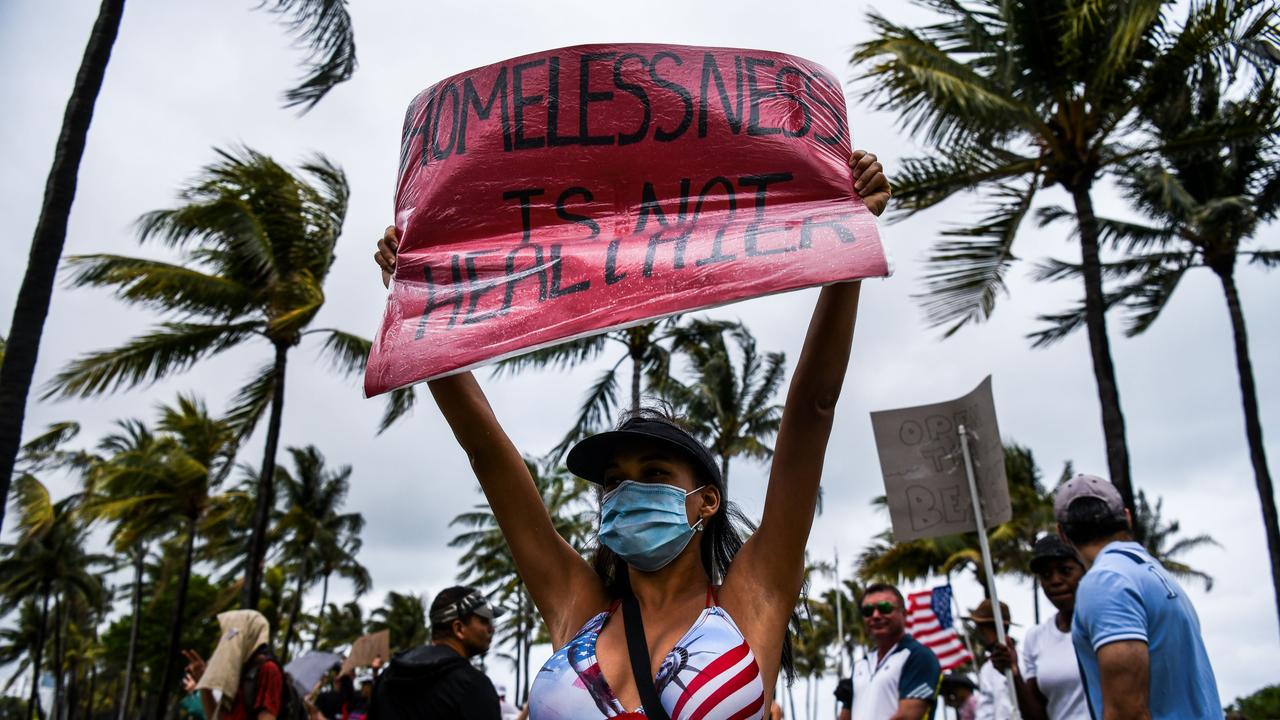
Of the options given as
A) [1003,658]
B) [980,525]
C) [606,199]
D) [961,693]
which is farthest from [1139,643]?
[961,693]

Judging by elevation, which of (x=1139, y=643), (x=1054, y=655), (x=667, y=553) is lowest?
(x=1139, y=643)

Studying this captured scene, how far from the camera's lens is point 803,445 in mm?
2254

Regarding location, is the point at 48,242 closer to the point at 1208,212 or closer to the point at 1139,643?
the point at 1139,643

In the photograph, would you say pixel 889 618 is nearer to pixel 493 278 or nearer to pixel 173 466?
pixel 493 278

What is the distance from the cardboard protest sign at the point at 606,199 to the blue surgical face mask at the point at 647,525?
0.53 meters

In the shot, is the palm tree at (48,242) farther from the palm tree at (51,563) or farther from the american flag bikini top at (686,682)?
the palm tree at (51,563)

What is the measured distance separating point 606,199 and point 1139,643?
2.25 m

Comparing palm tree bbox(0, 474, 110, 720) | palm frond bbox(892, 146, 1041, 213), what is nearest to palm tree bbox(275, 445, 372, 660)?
palm tree bbox(0, 474, 110, 720)

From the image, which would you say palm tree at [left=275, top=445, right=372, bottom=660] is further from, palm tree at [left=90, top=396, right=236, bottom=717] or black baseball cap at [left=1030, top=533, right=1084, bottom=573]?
black baseball cap at [left=1030, top=533, right=1084, bottom=573]

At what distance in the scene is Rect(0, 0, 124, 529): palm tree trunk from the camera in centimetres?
612

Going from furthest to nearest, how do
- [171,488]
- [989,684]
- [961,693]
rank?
[171,488] < [961,693] < [989,684]

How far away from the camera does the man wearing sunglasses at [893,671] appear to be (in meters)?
5.64

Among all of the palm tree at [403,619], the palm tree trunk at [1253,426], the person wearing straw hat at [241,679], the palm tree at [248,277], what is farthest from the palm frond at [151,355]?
the palm tree at [403,619]

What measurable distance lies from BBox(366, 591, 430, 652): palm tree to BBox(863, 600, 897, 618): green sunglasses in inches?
2303
